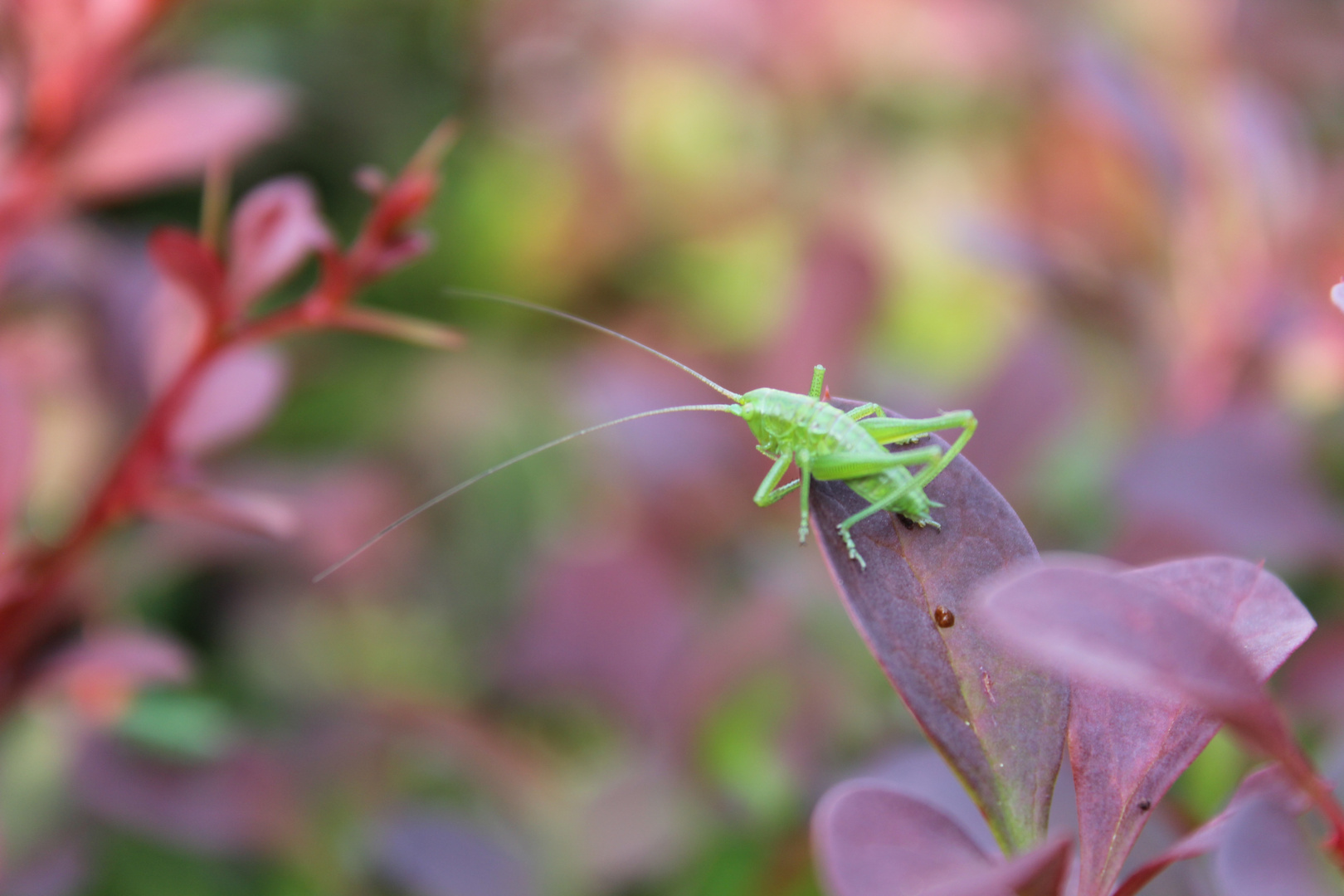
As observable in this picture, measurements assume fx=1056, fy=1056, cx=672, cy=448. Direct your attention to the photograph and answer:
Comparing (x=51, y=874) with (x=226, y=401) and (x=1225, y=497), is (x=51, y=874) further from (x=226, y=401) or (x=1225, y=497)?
(x=1225, y=497)

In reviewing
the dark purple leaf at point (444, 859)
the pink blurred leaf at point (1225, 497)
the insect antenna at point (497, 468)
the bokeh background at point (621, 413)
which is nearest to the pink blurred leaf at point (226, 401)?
the bokeh background at point (621, 413)

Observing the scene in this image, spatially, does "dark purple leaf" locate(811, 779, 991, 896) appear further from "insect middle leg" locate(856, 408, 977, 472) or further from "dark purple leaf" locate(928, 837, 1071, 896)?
"insect middle leg" locate(856, 408, 977, 472)

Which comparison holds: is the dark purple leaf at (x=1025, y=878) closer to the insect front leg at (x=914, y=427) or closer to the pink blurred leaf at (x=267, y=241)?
the insect front leg at (x=914, y=427)

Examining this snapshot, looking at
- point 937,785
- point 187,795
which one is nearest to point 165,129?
point 187,795

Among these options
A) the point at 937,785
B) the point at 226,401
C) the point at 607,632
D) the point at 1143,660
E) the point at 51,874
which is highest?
the point at 1143,660

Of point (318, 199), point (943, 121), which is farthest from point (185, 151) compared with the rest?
point (943, 121)
